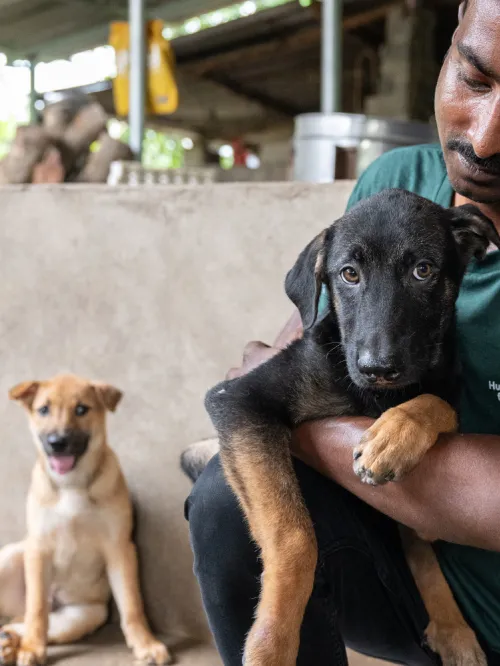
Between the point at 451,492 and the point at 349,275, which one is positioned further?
the point at 349,275

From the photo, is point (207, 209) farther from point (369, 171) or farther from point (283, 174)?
point (283, 174)

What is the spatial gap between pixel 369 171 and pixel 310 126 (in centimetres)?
146

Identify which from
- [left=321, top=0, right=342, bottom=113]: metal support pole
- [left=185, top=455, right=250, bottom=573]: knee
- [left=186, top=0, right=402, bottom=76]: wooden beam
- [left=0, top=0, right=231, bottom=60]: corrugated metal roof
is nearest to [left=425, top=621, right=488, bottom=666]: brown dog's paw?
[left=185, top=455, right=250, bottom=573]: knee

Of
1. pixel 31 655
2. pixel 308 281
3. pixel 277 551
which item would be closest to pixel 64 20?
pixel 31 655

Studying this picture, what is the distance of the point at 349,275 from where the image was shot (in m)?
2.05

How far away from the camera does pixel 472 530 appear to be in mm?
1745

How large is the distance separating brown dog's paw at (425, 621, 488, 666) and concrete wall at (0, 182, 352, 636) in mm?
1598

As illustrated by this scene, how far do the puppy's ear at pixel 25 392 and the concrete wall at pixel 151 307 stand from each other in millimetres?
253

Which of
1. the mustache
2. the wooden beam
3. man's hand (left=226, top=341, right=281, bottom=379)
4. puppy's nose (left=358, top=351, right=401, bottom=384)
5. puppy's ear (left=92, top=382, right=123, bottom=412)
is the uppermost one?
the wooden beam

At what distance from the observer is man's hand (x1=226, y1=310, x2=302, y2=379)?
7.73 feet

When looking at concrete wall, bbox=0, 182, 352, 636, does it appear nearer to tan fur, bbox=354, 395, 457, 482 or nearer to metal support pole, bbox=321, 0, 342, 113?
tan fur, bbox=354, 395, 457, 482

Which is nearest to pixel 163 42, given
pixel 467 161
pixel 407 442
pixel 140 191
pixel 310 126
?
pixel 310 126

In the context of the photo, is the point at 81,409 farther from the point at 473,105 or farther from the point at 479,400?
the point at 473,105

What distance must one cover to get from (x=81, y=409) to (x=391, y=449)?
6.38 feet
